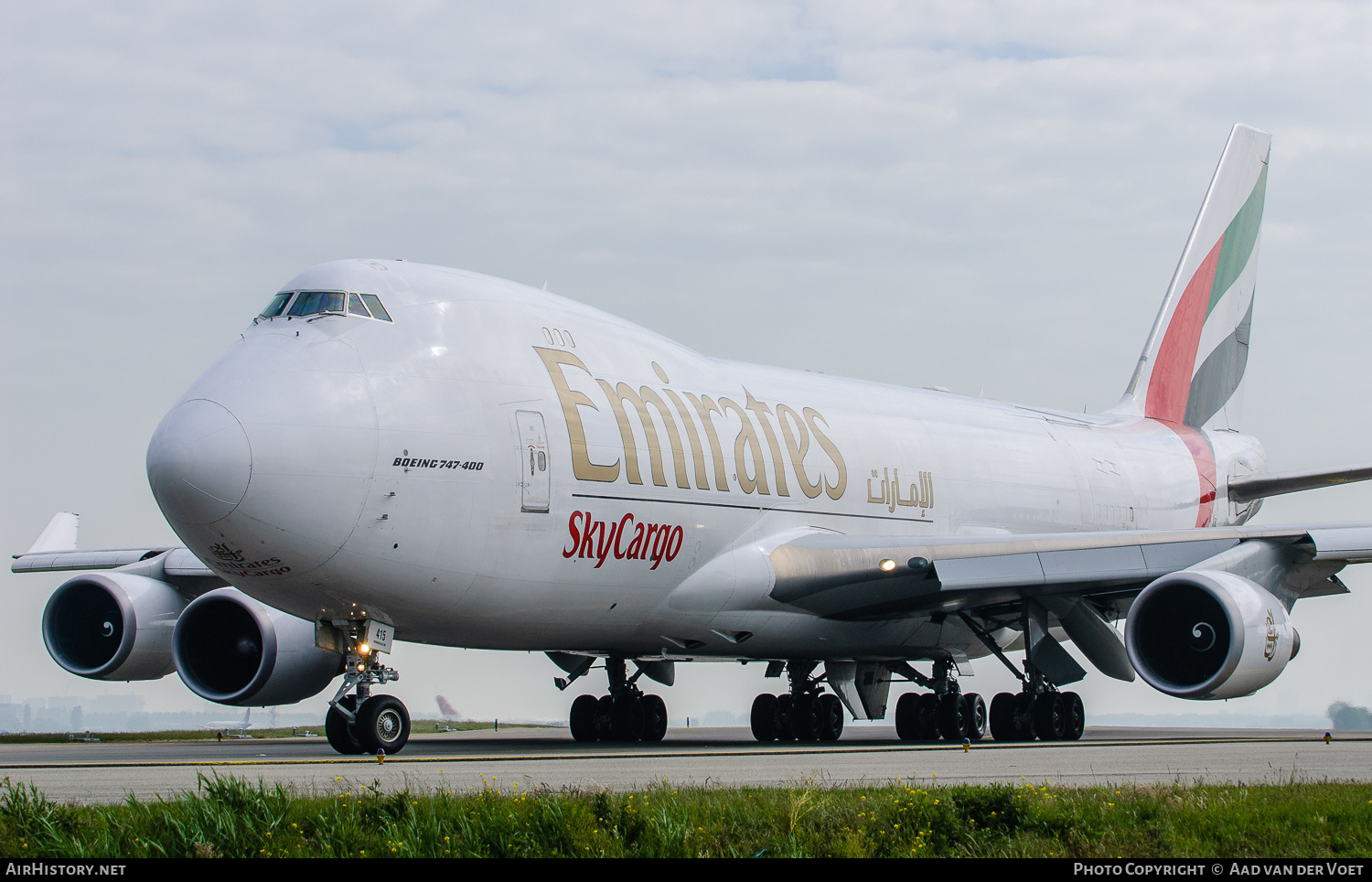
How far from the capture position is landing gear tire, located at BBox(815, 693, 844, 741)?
1856 cm

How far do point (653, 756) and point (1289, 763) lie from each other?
512 centimetres

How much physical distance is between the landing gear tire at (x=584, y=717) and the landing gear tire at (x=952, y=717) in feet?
14.2

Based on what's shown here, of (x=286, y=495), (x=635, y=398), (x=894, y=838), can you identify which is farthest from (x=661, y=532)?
(x=894, y=838)

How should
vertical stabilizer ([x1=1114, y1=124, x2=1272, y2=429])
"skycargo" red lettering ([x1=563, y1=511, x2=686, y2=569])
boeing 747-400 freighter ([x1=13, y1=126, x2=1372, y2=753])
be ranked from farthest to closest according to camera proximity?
1. vertical stabilizer ([x1=1114, y1=124, x2=1272, y2=429])
2. "skycargo" red lettering ([x1=563, y1=511, x2=686, y2=569])
3. boeing 747-400 freighter ([x1=13, y1=126, x2=1372, y2=753])

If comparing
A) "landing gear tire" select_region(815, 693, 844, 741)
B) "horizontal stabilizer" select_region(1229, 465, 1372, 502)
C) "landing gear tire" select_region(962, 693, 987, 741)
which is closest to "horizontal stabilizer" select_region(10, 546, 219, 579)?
"landing gear tire" select_region(815, 693, 844, 741)

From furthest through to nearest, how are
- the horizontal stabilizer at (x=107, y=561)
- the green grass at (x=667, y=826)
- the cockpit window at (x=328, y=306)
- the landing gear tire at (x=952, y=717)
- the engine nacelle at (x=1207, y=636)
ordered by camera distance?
the landing gear tire at (x=952, y=717) < the horizontal stabilizer at (x=107, y=561) < the engine nacelle at (x=1207, y=636) < the cockpit window at (x=328, y=306) < the green grass at (x=667, y=826)

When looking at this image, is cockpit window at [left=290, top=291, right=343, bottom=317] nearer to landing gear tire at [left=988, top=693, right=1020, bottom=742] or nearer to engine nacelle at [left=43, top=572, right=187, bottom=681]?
engine nacelle at [left=43, top=572, right=187, bottom=681]

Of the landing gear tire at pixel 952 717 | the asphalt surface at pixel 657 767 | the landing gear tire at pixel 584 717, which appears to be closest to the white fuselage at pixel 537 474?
the landing gear tire at pixel 952 717

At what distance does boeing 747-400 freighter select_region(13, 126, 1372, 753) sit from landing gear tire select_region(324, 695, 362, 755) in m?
0.02

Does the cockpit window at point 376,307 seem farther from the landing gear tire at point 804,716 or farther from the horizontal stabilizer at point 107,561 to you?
the landing gear tire at point 804,716

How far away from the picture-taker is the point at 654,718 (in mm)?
18203

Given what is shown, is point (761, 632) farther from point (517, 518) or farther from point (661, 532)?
point (517, 518)

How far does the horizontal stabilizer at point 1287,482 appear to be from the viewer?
20.6 metres

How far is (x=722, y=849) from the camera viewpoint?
603 cm
